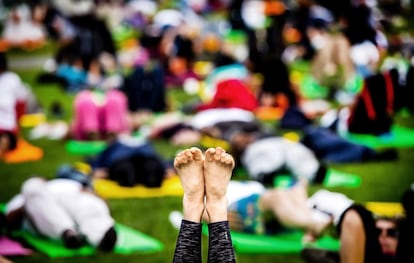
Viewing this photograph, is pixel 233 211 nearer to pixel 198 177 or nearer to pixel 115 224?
pixel 115 224

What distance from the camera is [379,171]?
5.95m

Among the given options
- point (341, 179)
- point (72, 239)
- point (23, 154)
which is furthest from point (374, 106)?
point (72, 239)

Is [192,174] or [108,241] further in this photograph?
[108,241]

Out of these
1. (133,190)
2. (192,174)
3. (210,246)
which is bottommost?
(210,246)

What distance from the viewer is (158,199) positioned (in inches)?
208

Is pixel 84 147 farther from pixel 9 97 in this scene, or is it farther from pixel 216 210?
pixel 216 210

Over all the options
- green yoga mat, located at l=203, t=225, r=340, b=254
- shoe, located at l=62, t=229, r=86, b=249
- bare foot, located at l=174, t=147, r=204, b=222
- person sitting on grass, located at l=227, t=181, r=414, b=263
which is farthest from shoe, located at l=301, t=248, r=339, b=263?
shoe, located at l=62, t=229, r=86, b=249

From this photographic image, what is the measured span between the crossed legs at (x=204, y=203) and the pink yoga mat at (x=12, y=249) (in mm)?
1401

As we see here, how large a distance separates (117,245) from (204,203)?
1.26m

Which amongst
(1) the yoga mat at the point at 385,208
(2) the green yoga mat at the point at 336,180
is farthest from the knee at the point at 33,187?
(1) the yoga mat at the point at 385,208

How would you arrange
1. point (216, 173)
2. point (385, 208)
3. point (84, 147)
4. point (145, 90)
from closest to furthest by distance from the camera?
point (216, 173), point (385, 208), point (84, 147), point (145, 90)

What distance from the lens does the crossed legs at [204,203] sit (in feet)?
9.95

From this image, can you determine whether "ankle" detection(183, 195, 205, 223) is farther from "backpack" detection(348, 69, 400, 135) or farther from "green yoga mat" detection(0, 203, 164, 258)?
"backpack" detection(348, 69, 400, 135)

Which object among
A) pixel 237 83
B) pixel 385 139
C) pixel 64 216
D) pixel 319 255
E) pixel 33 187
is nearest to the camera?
pixel 319 255
